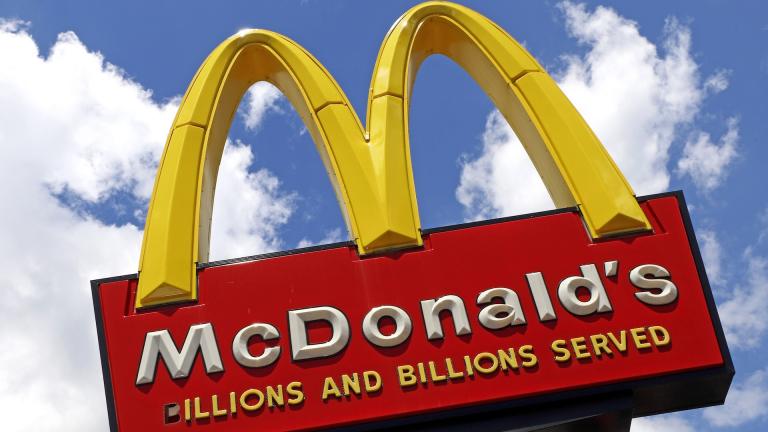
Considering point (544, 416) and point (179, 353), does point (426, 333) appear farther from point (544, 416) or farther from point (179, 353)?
point (179, 353)

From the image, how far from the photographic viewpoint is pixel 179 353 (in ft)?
25.2

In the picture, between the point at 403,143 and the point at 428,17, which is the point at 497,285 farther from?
the point at 428,17

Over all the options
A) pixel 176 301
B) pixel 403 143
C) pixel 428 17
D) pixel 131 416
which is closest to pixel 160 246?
pixel 176 301

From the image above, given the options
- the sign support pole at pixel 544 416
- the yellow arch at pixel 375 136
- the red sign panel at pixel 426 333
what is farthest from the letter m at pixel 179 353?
the sign support pole at pixel 544 416

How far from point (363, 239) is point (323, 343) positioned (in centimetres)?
111

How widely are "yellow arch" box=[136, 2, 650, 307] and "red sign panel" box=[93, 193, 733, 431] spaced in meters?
0.27

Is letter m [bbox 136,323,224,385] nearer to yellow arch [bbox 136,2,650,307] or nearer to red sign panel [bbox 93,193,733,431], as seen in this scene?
red sign panel [bbox 93,193,733,431]

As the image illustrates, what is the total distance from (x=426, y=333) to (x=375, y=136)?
90.7 inches

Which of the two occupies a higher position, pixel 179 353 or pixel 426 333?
pixel 179 353

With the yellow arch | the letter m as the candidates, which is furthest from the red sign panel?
the yellow arch

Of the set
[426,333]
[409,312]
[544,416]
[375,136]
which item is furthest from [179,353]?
[544,416]

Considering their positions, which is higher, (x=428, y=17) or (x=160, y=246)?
(x=428, y=17)

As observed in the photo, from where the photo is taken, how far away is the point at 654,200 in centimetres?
848

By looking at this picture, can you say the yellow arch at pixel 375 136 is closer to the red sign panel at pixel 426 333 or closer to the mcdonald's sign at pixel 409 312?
the mcdonald's sign at pixel 409 312
